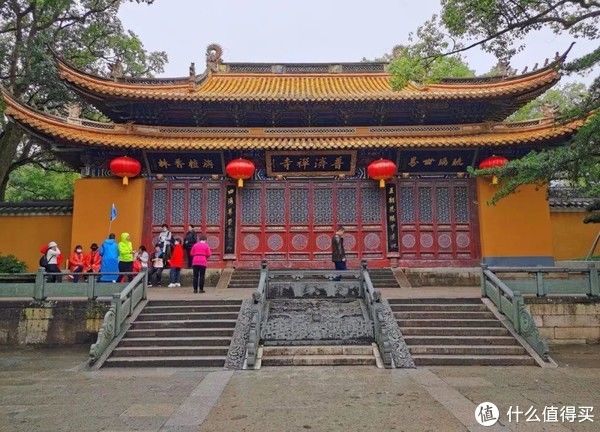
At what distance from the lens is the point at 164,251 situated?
1187 centimetres

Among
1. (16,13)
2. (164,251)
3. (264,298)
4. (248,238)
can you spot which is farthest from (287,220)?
(16,13)

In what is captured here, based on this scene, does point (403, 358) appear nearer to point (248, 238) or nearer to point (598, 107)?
point (598, 107)

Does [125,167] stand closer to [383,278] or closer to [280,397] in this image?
[383,278]

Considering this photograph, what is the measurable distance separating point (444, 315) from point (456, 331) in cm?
57

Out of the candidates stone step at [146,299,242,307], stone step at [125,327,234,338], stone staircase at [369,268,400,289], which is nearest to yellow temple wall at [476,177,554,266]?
stone staircase at [369,268,400,289]

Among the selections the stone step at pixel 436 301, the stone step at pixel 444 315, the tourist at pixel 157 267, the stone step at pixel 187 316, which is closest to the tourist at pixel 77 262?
the tourist at pixel 157 267

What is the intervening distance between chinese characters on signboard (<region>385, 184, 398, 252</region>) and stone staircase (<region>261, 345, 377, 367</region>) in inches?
222

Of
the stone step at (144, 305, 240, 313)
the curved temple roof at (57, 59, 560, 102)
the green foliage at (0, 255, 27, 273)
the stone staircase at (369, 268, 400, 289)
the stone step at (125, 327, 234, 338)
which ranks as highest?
the curved temple roof at (57, 59, 560, 102)

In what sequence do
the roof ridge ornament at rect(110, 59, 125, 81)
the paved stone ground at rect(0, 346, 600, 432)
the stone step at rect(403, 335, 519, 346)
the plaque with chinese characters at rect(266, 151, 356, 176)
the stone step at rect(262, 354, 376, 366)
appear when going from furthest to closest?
the roof ridge ornament at rect(110, 59, 125, 81) → the plaque with chinese characters at rect(266, 151, 356, 176) → the stone step at rect(403, 335, 519, 346) → the stone step at rect(262, 354, 376, 366) → the paved stone ground at rect(0, 346, 600, 432)

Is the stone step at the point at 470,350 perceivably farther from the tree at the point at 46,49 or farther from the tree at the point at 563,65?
the tree at the point at 46,49

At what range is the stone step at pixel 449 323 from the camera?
808 centimetres

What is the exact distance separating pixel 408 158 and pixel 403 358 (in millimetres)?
7296

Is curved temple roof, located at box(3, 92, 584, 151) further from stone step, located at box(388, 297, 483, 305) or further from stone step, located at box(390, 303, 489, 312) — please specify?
stone step, located at box(390, 303, 489, 312)

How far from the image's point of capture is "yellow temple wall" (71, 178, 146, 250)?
12.1 meters
